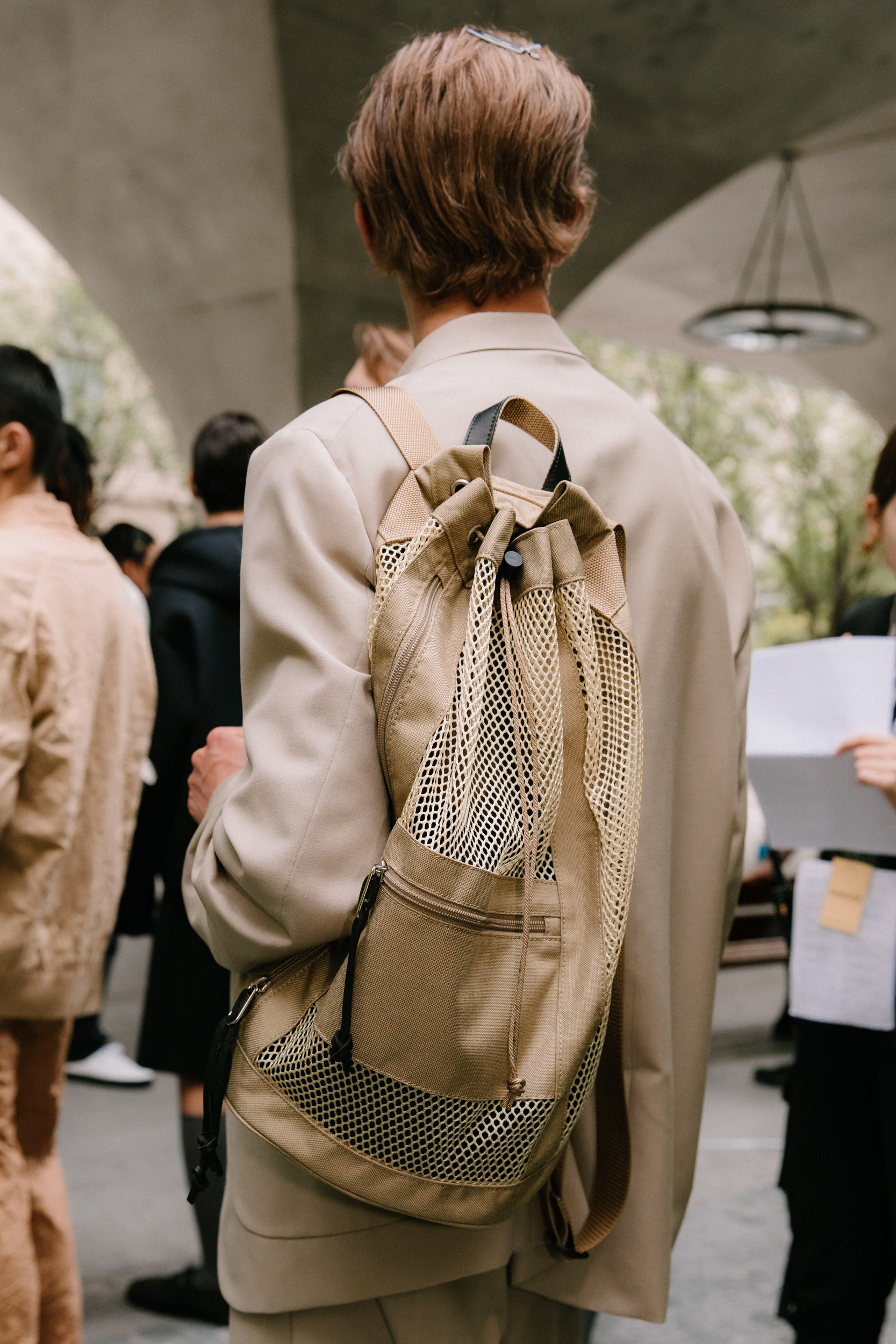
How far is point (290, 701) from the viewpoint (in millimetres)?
1247

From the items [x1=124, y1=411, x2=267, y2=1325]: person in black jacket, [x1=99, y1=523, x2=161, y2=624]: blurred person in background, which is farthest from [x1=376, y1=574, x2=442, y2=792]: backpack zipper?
[x1=99, y1=523, x2=161, y2=624]: blurred person in background

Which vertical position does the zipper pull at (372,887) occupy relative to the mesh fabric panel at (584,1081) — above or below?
above

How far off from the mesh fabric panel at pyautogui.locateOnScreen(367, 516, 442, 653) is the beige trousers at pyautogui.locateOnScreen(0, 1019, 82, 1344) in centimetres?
151

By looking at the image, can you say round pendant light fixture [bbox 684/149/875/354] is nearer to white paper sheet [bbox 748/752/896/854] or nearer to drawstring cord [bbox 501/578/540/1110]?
white paper sheet [bbox 748/752/896/854]

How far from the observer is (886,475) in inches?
99.0

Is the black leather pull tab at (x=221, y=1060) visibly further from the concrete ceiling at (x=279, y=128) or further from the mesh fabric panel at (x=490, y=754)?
the concrete ceiling at (x=279, y=128)

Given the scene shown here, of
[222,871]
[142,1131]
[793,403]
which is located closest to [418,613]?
[222,871]

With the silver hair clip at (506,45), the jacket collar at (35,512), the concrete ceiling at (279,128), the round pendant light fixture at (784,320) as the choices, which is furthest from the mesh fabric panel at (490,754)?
the round pendant light fixture at (784,320)

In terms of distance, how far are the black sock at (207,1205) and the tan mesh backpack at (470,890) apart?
195cm

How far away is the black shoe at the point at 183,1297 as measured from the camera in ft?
10.8

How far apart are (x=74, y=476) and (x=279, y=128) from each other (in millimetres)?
5553

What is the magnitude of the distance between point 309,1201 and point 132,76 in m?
7.63

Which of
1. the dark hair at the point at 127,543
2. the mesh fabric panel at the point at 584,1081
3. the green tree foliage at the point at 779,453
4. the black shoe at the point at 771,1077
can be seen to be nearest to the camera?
the mesh fabric panel at the point at 584,1081

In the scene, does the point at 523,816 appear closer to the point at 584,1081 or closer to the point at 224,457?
the point at 584,1081
